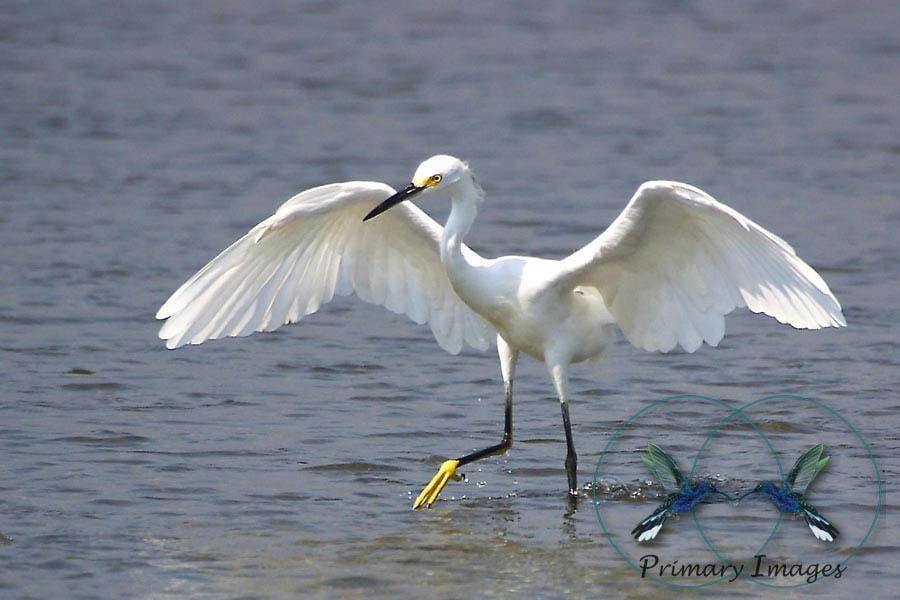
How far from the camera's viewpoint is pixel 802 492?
380 inches

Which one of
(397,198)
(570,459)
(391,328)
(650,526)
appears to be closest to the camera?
(650,526)

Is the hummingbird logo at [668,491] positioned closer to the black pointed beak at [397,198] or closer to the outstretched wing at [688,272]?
the outstretched wing at [688,272]

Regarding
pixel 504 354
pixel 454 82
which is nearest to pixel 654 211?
pixel 504 354

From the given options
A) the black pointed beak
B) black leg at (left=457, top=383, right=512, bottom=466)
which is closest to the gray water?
black leg at (left=457, top=383, right=512, bottom=466)

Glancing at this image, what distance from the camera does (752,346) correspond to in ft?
43.2

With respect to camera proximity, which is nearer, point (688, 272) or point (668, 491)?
point (688, 272)

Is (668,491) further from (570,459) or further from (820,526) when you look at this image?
(820,526)

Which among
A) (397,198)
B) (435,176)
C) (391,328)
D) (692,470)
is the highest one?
(435,176)

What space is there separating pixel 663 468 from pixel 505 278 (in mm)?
1519

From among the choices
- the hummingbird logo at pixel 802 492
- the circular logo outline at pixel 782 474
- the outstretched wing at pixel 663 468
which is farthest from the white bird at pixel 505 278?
the circular logo outline at pixel 782 474

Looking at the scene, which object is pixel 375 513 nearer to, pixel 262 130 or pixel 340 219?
pixel 340 219

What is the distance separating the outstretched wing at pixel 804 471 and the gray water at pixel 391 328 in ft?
0.29

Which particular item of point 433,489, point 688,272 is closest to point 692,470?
point 688,272

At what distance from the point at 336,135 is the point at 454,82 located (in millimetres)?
3836
